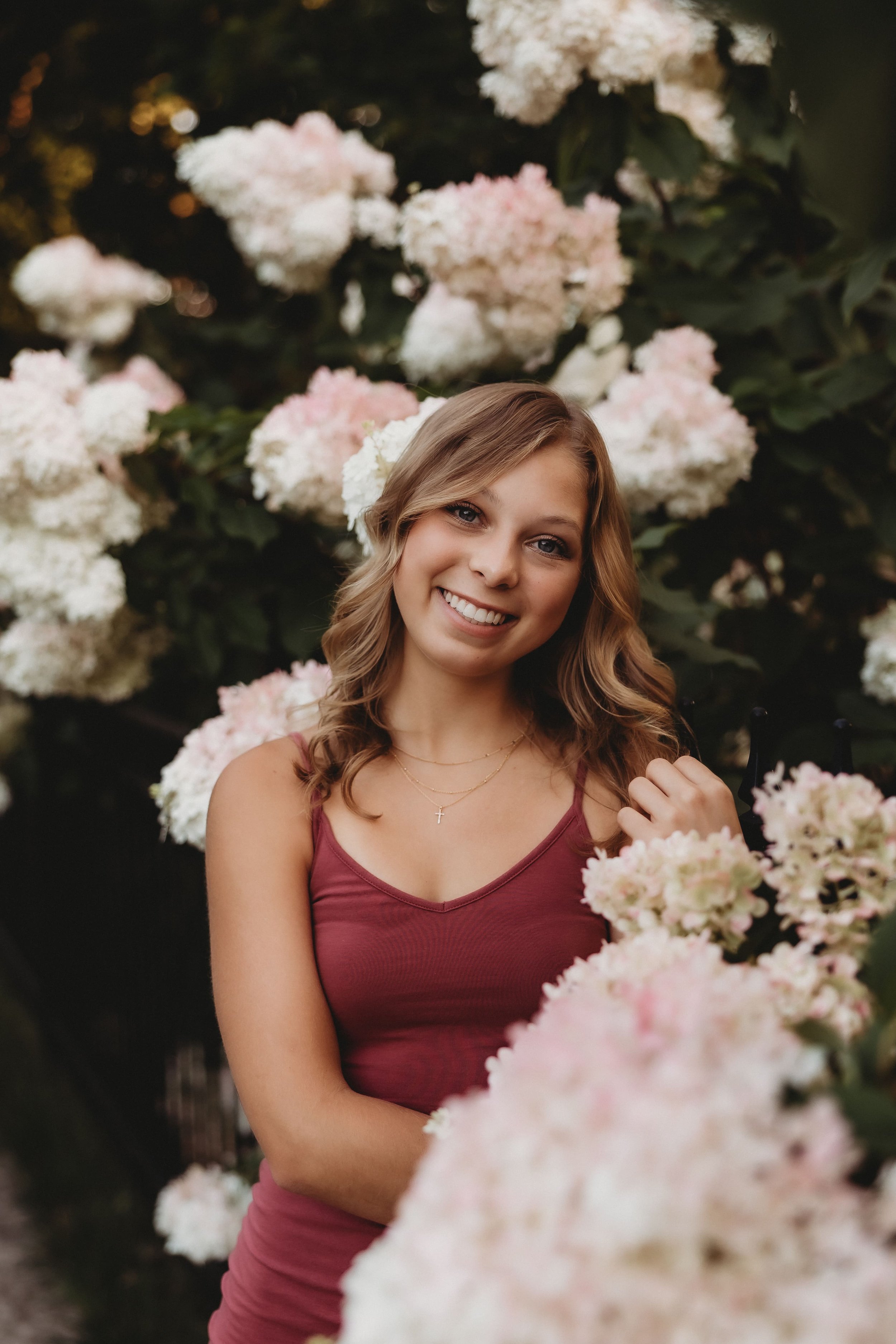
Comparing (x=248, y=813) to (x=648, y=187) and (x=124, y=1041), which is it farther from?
(x=124, y=1041)

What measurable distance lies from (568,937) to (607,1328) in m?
1.11

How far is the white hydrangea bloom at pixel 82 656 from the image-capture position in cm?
246

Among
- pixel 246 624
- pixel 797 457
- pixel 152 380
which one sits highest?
pixel 797 457

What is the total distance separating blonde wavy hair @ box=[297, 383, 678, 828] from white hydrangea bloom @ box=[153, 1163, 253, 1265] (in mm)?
1379

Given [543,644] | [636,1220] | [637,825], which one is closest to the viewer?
[636,1220]

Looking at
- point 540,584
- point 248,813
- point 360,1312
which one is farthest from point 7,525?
point 360,1312

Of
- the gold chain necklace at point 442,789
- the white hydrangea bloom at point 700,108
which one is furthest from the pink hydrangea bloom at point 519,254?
the gold chain necklace at point 442,789

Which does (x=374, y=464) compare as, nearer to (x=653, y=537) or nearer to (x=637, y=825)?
(x=653, y=537)

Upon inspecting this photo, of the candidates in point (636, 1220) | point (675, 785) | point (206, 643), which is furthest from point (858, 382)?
point (636, 1220)

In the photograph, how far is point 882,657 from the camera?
2193 mm

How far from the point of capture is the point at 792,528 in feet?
8.17

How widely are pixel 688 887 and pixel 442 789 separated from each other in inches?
36.9

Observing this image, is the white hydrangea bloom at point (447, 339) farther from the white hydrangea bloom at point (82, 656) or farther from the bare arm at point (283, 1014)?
the bare arm at point (283, 1014)

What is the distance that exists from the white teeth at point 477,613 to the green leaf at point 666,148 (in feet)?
3.82
